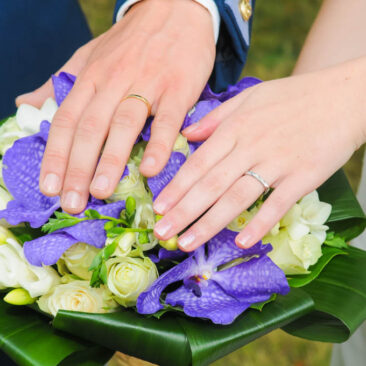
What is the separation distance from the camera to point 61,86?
2.60 feet

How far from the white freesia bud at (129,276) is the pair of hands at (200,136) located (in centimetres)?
5

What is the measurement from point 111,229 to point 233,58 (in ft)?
1.95

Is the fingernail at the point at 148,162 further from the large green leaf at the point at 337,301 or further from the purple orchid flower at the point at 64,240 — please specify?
the large green leaf at the point at 337,301

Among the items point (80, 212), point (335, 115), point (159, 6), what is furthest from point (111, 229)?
point (159, 6)

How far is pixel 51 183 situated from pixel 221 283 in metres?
0.27

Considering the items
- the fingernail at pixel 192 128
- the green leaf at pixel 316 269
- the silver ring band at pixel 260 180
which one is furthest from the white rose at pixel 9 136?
the green leaf at pixel 316 269

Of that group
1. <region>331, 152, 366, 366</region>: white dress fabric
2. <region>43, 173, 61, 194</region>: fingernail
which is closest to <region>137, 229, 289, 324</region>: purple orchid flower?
<region>43, 173, 61, 194</region>: fingernail

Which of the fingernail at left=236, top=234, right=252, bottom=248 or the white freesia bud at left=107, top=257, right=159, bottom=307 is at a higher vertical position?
the fingernail at left=236, top=234, right=252, bottom=248

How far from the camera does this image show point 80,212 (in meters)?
0.62

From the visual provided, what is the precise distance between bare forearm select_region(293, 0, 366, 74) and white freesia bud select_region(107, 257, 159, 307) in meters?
0.56

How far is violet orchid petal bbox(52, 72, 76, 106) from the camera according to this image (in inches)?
31.0

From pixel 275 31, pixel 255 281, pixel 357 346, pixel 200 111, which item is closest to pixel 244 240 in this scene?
pixel 255 281

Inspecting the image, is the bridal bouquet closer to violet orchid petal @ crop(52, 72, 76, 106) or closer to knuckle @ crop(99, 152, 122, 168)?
knuckle @ crop(99, 152, 122, 168)

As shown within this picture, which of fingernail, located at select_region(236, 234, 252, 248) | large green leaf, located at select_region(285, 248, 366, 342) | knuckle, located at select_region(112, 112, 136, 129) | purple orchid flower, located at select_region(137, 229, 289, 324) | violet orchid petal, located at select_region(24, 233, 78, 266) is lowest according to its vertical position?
large green leaf, located at select_region(285, 248, 366, 342)
